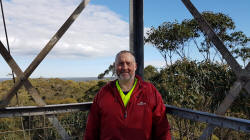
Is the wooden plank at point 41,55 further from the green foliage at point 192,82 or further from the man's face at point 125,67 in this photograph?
the green foliage at point 192,82

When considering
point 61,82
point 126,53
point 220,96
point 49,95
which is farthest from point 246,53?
point 61,82

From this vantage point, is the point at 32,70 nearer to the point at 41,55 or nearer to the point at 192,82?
the point at 41,55

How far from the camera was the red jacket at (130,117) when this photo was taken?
180 centimetres

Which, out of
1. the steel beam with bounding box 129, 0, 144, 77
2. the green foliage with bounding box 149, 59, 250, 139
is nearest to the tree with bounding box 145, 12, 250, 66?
the green foliage with bounding box 149, 59, 250, 139

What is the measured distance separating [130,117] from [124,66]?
0.43 meters

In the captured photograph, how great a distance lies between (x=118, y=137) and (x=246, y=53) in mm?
12103

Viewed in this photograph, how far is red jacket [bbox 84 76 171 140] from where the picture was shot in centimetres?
180

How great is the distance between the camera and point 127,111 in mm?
1812

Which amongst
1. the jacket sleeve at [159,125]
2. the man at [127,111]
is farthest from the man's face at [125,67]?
the jacket sleeve at [159,125]

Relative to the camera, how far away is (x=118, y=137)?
1.80 metres

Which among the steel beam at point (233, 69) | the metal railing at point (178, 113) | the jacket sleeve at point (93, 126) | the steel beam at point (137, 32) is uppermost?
the steel beam at point (137, 32)

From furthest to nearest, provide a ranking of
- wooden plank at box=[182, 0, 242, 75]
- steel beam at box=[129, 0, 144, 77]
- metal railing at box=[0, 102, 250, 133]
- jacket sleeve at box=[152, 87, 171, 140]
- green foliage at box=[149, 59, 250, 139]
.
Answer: green foliage at box=[149, 59, 250, 139]
steel beam at box=[129, 0, 144, 77]
jacket sleeve at box=[152, 87, 171, 140]
wooden plank at box=[182, 0, 242, 75]
metal railing at box=[0, 102, 250, 133]

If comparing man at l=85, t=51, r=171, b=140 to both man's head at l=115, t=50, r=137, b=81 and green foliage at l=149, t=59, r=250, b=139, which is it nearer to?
man's head at l=115, t=50, r=137, b=81

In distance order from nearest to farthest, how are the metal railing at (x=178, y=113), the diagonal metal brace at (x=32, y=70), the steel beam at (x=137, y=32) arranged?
the metal railing at (x=178, y=113)
the diagonal metal brace at (x=32, y=70)
the steel beam at (x=137, y=32)
